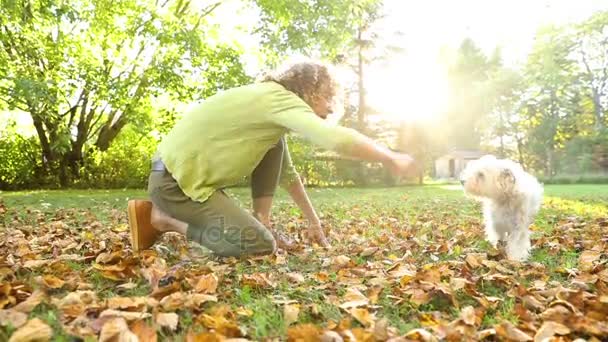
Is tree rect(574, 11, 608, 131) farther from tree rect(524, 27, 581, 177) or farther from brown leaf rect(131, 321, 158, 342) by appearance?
brown leaf rect(131, 321, 158, 342)

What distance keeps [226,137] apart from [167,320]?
1.59m

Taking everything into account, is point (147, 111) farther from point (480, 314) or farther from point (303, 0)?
point (480, 314)

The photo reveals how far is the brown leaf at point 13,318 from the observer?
1.80 m

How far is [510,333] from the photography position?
1.77 meters

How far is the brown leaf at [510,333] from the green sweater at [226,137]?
5.62 feet

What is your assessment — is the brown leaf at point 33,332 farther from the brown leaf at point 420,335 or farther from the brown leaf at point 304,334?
the brown leaf at point 420,335

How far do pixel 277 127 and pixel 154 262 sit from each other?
1.10 m

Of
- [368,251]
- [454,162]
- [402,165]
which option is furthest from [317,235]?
[454,162]

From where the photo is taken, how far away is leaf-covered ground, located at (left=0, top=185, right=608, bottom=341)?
1.80m

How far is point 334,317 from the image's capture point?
81.6 inches

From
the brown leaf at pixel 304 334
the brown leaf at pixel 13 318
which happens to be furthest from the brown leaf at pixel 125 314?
the brown leaf at pixel 304 334

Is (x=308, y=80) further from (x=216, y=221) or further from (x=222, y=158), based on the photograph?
(x=216, y=221)

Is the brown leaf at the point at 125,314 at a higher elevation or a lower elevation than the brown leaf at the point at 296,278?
higher

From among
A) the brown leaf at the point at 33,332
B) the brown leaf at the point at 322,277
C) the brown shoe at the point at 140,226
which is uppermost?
the brown shoe at the point at 140,226
